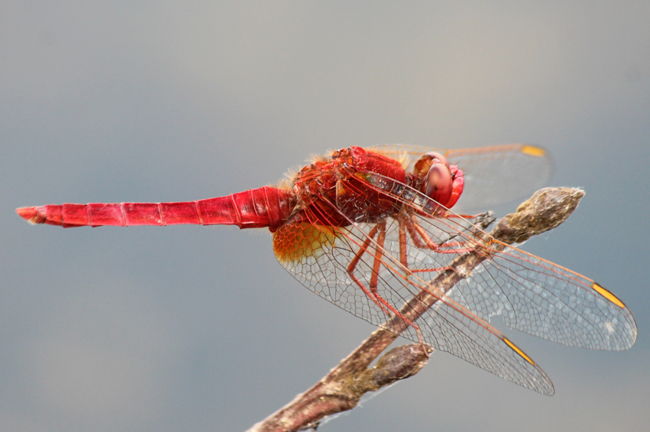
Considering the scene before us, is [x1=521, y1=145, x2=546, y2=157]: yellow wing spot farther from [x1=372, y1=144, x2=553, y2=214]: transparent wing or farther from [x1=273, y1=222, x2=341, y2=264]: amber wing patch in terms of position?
[x1=273, y1=222, x2=341, y2=264]: amber wing patch

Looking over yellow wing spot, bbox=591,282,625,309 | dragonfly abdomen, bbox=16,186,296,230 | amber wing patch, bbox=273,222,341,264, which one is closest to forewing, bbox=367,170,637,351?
yellow wing spot, bbox=591,282,625,309

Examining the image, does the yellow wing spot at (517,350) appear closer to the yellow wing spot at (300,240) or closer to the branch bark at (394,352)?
the branch bark at (394,352)

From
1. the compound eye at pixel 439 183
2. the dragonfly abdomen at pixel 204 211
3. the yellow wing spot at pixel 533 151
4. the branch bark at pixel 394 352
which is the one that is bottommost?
the branch bark at pixel 394 352

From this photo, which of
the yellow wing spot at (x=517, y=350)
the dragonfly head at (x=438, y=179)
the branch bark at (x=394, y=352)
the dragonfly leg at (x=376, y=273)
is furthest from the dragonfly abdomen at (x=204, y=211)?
the yellow wing spot at (x=517, y=350)

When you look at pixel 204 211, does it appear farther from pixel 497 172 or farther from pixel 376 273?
pixel 497 172

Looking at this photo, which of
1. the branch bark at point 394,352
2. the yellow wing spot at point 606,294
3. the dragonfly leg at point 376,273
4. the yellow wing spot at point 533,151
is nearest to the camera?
the branch bark at point 394,352

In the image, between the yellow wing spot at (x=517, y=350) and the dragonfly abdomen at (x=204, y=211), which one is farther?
the dragonfly abdomen at (x=204, y=211)

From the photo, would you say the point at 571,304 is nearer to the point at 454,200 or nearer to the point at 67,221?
the point at 454,200

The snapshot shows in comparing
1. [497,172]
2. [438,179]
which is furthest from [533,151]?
[438,179]

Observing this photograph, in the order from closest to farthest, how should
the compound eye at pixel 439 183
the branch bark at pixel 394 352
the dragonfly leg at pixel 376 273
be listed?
1. the branch bark at pixel 394 352
2. the dragonfly leg at pixel 376 273
3. the compound eye at pixel 439 183
